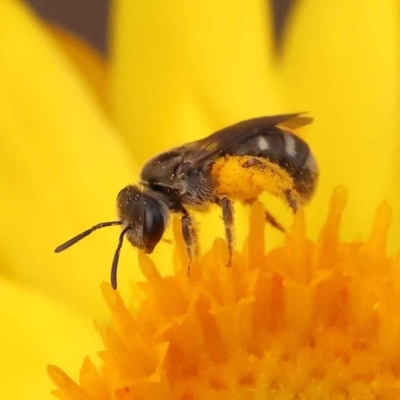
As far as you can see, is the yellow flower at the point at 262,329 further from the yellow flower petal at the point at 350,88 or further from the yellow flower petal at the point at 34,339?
the yellow flower petal at the point at 350,88

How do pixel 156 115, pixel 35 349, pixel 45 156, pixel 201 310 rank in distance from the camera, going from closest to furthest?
1. pixel 201 310
2. pixel 35 349
3. pixel 45 156
4. pixel 156 115

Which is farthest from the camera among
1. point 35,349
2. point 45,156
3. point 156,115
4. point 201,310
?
point 156,115

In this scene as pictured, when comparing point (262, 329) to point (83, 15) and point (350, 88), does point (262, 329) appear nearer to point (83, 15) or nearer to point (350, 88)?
point (350, 88)

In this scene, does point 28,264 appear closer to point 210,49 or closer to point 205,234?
point 205,234

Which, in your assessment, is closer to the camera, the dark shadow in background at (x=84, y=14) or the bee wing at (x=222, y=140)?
the bee wing at (x=222, y=140)

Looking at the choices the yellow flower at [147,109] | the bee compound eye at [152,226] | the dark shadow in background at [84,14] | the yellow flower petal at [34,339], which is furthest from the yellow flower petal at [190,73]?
the dark shadow in background at [84,14]

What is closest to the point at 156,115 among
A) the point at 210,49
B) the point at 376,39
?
the point at 210,49
